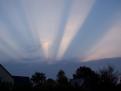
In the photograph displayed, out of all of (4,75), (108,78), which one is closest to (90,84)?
(108,78)

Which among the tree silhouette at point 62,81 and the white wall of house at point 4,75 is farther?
the white wall of house at point 4,75

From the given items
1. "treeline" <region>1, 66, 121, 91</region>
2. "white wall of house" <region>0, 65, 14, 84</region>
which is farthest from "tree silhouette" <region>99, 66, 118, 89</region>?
"white wall of house" <region>0, 65, 14, 84</region>

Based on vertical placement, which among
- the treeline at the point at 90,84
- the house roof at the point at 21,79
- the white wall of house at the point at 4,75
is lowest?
the treeline at the point at 90,84

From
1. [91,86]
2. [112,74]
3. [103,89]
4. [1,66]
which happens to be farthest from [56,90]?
[1,66]

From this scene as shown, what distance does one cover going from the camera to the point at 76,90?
33.1m

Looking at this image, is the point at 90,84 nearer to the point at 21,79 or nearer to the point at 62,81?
the point at 62,81

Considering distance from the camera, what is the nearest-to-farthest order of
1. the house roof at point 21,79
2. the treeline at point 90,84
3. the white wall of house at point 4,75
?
1. the treeline at point 90,84
2. the white wall of house at point 4,75
3. the house roof at point 21,79

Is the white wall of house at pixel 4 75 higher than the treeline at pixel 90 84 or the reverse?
higher

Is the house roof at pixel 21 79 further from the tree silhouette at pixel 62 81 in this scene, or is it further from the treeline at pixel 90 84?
the treeline at pixel 90 84

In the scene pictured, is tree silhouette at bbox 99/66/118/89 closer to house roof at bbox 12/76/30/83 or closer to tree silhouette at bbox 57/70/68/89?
tree silhouette at bbox 57/70/68/89

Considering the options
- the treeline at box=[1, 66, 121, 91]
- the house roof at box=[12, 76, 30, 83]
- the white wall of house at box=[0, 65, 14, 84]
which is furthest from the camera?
the house roof at box=[12, 76, 30, 83]

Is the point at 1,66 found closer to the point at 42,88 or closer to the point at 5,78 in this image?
the point at 5,78

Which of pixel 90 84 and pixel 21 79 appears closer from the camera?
pixel 90 84

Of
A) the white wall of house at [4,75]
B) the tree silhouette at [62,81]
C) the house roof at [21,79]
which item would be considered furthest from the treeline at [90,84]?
the house roof at [21,79]
